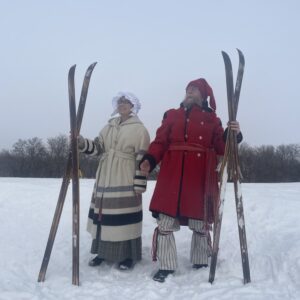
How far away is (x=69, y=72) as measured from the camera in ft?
12.8

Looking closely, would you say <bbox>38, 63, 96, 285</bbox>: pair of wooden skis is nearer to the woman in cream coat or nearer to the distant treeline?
the woman in cream coat

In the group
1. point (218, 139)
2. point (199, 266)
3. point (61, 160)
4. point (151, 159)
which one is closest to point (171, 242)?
point (199, 266)

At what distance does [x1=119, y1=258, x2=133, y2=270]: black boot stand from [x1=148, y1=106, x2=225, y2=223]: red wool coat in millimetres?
707

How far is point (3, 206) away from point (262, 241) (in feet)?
13.0

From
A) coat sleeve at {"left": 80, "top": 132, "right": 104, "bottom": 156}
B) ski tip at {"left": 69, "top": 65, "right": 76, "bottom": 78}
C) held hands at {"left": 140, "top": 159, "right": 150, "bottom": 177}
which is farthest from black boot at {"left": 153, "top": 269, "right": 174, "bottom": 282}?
ski tip at {"left": 69, "top": 65, "right": 76, "bottom": 78}

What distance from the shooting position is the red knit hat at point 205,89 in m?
4.09

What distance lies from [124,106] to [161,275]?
1.83 metres

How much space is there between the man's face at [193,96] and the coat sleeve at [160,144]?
239 millimetres

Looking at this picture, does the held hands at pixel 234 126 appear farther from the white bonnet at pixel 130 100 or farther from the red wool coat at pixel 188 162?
the white bonnet at pixel 130 100

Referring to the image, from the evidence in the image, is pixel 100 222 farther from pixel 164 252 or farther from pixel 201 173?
pixel 201 173

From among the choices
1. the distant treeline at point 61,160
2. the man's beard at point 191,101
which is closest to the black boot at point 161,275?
the man's beard at point 191,101

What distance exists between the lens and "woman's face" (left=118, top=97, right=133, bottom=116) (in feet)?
14.4

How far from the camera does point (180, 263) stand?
4297mm

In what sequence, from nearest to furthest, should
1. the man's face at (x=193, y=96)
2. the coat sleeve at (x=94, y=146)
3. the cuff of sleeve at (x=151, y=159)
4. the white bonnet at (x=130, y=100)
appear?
the cuff of sleeve at (x=151, y=159) → the man's face at (x=193, y=96) → the coat sleeve at (x=94, y=146) → the white bonnet at (x=130, y=100)
